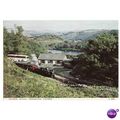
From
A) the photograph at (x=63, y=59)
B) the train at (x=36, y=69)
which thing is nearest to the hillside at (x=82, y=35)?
the photograph at (x=63, y=59)

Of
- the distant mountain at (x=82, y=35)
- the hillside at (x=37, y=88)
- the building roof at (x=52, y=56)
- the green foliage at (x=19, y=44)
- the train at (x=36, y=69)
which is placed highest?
the distant mountain at (x=82, y=35)

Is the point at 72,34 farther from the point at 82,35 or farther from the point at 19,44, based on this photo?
the point at 19,44

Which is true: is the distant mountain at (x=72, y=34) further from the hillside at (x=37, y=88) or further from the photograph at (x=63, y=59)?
the hillside at (x=37, y=88)

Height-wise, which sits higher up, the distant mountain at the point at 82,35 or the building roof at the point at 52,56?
the distant mountain at the point at 82,35
